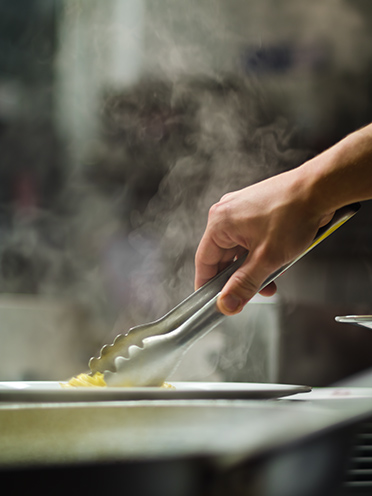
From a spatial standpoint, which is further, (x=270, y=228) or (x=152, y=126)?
(x=152, y=126)

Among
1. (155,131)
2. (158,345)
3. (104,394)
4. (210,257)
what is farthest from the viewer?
(155,131)

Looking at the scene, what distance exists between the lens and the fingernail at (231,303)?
50 cm

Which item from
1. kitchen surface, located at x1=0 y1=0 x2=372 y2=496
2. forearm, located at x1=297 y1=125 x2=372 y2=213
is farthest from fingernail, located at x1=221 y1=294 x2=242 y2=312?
kitchen surface, located at x1=0 y1=0 x2=372 y2=496

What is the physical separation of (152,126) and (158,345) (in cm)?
125

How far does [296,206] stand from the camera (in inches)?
21.2

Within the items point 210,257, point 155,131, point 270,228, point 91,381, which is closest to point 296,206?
point 270,228

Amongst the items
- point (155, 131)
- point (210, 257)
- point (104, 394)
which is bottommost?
point (104, 394)

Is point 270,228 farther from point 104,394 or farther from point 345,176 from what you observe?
point 104,394

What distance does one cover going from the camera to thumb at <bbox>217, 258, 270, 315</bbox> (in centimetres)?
50

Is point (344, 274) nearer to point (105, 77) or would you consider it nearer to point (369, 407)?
point (105, 77)

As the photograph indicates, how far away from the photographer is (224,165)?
5.37ft

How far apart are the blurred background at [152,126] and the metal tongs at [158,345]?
99cm

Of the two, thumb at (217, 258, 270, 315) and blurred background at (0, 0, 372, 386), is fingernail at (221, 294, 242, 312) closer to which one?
thumb at (217, 258, 270, 315)

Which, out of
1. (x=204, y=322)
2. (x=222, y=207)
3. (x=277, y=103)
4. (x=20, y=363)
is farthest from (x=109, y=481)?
(x=277, y=103)
